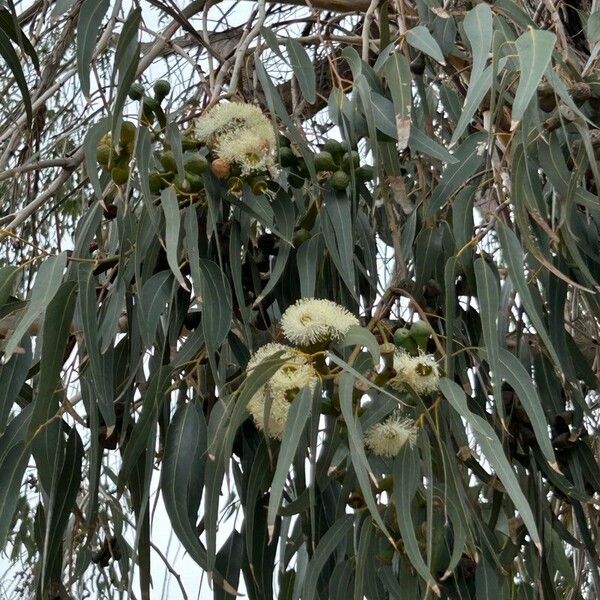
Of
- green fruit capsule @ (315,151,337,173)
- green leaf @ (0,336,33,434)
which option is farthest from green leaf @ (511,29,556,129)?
green leaf @ (0,336,33,434)

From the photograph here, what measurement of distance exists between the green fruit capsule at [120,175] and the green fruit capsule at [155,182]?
0.03 metres

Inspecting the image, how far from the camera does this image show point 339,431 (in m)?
1.07

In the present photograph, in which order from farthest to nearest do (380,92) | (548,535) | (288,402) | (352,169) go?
(548,535), (380,92), (352,169), (288,402)

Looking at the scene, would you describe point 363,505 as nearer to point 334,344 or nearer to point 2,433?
point 334,344

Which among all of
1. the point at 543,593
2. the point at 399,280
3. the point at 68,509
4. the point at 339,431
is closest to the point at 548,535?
the point at 543,593

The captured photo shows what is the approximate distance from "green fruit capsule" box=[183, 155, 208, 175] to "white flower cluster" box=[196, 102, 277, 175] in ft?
0.07

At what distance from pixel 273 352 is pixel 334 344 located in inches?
2.1

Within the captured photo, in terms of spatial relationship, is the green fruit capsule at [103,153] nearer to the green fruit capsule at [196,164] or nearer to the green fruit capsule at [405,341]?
the green fruit capsule at [196,164]

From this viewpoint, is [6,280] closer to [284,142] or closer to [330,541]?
[284,142]

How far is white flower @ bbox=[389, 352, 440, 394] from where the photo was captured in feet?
3.46

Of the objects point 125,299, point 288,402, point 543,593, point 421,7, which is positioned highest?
point 421,7

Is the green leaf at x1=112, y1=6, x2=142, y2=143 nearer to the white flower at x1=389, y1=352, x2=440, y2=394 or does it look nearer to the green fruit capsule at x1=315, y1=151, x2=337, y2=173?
the green fruit capsule at x1=315, y1=151, x2=337, y2=173

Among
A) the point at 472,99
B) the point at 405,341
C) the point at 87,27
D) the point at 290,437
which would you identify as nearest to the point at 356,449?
the point at 290,437

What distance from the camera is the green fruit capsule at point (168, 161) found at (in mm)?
1155
